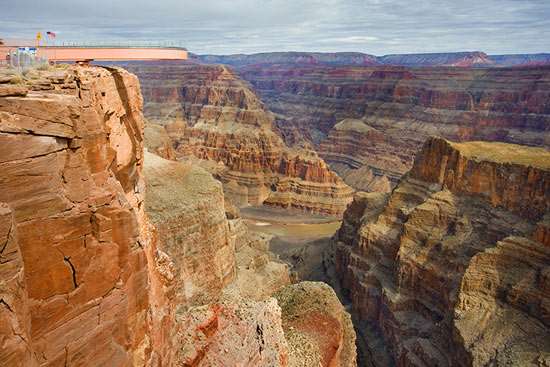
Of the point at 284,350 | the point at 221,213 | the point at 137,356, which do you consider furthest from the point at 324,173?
the point at 137,356

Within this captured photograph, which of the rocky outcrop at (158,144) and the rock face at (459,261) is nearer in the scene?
the rock face at (459,261)

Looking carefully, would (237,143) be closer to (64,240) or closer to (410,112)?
(410,112)

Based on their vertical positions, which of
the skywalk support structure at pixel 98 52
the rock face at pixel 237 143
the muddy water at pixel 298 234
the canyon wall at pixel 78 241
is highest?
the skywalk support structure at pixel 98 52

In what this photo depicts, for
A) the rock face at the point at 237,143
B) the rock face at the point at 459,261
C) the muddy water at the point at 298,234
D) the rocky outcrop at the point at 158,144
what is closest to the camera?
the rock face at the point at 459,261

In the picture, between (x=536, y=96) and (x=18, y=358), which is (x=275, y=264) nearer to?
(x=18, y=358)

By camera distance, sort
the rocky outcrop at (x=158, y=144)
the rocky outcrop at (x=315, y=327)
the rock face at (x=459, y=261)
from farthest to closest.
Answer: the rocky outcrop at (x=158, y=144)
the rock face at (x=459, y=261)
the rocky outcrop at (x=315, y=327)

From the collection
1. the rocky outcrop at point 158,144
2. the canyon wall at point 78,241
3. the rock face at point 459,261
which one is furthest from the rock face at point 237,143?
the canyon wall at point 78,241

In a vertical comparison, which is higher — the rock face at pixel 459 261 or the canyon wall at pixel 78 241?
the canyon wall at pixel 78 241

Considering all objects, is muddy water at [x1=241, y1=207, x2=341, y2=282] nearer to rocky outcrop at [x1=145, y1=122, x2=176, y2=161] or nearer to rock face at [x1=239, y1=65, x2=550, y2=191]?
rocky outcrop at [x1=145, y1=122, x2=176, y2=161]

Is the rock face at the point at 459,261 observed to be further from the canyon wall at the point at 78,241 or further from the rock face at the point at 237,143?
the rock face at the point at 237,143
